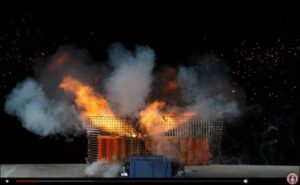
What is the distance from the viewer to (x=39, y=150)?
1238cm

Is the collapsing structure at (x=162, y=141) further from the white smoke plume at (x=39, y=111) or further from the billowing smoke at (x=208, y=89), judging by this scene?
the white smoke plume at (x=39, y=111)

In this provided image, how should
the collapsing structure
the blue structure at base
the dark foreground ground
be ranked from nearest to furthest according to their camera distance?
the blue structure at base → the dark foreground ground → the collapsing structure

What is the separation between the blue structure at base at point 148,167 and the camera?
31.4 feet

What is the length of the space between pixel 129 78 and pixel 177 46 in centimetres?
148

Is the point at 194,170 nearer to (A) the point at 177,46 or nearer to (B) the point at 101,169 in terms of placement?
(B) the point at 101,169

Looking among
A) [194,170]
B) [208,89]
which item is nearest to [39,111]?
[194,170]

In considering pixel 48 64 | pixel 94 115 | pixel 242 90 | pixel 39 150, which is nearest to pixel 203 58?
pixel 242 90

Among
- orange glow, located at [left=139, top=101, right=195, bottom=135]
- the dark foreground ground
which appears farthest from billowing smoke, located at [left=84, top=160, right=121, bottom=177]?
orange glow, located at [left=139, top=101, right=195, bottom=135]

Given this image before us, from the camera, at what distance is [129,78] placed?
11.6 m

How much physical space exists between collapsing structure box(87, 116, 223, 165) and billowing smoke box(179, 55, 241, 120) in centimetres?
42

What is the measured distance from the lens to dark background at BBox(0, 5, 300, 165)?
1141cm

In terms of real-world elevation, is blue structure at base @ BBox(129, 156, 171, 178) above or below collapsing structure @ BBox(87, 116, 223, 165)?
below

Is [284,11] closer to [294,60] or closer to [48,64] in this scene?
[294,60]

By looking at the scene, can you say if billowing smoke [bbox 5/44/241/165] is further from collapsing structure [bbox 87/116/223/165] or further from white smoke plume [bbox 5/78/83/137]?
collapsing structure [bbox 87/116/223/165]
